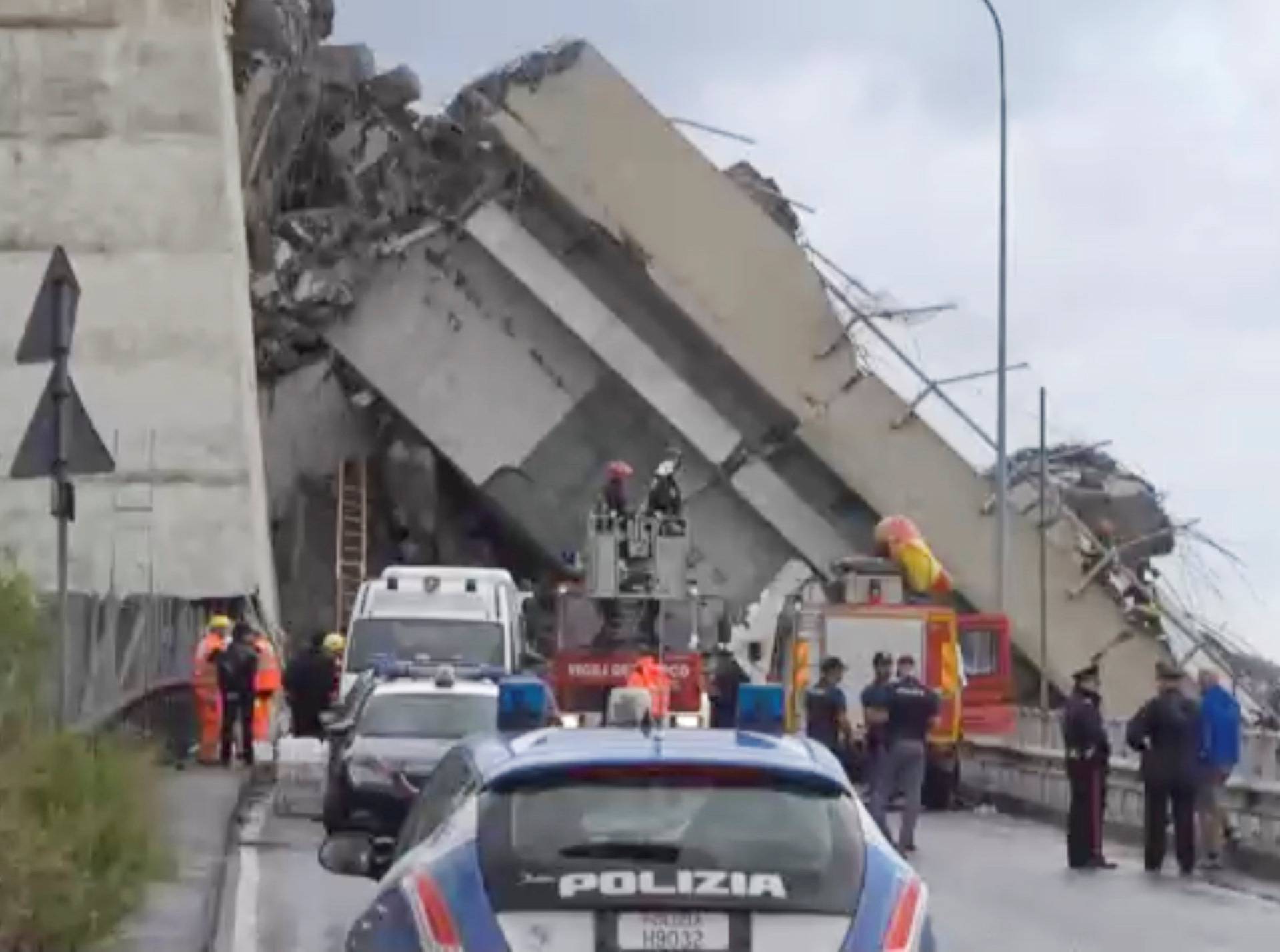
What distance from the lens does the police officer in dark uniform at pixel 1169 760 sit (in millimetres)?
23094

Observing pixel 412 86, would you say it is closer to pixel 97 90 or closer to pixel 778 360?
pixel 778 360

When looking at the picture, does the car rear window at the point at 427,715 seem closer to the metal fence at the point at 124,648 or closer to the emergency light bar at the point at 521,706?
the metal fence at the point at 124,648

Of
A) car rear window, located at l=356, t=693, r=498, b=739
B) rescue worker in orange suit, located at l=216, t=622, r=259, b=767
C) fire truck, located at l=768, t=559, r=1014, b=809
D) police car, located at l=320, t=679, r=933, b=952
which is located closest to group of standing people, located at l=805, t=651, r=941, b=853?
car rear window, located at l=356, t=693, r=498, b=739

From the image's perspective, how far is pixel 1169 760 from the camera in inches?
909

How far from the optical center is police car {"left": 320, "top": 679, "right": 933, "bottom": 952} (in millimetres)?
8469

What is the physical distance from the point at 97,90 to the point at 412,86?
476 inches

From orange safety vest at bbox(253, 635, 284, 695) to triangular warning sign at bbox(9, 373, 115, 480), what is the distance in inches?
692

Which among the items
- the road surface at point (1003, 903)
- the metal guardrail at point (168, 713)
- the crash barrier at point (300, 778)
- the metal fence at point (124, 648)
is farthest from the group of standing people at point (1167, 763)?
the metal guardrail at point (168, 713)

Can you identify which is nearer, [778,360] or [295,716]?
[295,716]

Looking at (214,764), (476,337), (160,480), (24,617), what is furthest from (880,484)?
(24,617)

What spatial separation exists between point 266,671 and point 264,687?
489mm

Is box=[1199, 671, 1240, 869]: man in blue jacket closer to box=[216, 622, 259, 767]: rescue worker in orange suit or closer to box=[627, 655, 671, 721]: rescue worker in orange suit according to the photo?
box=[627, 655, 671, 721]: rescue worker in orange suit

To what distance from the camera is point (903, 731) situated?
23.8 metres

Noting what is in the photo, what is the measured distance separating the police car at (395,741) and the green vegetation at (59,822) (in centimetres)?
676
